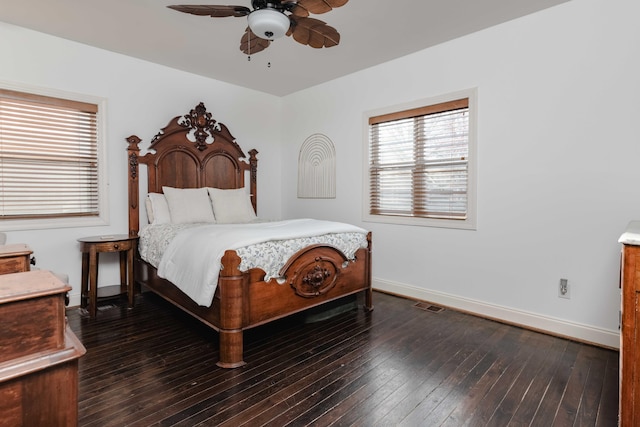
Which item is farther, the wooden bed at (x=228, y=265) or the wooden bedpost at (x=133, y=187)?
the wooden bedpost at (x=133, y=187)

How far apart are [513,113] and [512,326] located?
1862 mm

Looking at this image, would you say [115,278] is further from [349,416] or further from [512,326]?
[512,326]

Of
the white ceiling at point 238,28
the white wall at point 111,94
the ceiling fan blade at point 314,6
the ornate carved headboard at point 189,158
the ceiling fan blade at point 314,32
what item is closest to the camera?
the ceiling fan blade at point 314,6

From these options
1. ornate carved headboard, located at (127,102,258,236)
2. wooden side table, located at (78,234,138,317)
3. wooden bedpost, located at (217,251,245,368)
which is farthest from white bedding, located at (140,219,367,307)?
ornate carved headboard, located at (127,102,258,236)

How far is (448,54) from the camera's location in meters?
3.35

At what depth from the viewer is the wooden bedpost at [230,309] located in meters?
2.19

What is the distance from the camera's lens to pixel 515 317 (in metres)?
2.97

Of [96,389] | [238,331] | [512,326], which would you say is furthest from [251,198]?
[512,326]

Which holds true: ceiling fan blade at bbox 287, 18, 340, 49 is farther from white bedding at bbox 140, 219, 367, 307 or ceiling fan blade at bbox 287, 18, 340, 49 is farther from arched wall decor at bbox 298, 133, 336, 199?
arched wall decor at bbox 298, 133, 336, 199

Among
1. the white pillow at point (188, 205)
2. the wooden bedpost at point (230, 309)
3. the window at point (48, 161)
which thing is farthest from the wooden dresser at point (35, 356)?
the window at point (48, 161)

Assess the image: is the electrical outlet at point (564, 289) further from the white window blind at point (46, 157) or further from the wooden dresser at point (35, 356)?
the white window blind at point (46, 157)

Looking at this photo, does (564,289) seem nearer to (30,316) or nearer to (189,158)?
(30,316)

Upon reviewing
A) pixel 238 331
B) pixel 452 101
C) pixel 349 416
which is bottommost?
pixel 349 416

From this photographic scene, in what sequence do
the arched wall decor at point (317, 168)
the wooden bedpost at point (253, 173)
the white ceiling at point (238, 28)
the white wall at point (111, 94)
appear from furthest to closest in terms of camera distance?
the wooden bedpost at point (253, 173) < the arched wall decor at point (317, 168) < the white wall at point (111, 94) < the white ceiling at point (238, 28)
